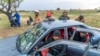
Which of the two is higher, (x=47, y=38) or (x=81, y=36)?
(x=47, y=38)

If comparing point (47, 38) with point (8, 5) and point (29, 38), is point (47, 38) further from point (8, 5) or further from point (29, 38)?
point (8, 5)

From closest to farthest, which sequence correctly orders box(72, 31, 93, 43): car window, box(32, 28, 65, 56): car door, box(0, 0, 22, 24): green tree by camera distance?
box(32, 28, 65, 56): car door, box(72, 31, 93, 43): car window, box(0, 0, 22, 24): green tree

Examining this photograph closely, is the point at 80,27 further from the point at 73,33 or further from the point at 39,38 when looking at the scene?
the point at 39,38

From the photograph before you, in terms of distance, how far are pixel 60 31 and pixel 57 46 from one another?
915 millimetres

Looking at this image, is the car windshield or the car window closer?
the car windshield

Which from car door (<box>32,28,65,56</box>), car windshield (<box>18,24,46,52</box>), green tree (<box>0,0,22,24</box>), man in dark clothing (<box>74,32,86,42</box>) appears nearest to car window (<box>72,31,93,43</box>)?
man in dark clothing (<box>74,32,86,42</box>)

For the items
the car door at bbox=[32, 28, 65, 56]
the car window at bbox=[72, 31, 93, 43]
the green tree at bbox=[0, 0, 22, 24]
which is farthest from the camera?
the green tree at bbox=[0, 0, 22, 24]

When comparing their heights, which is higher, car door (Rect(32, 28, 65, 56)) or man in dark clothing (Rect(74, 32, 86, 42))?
car door (Rect(32, 28, 65, 56))

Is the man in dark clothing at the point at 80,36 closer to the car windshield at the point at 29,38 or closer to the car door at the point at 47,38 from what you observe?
the car door at the point at 47,38

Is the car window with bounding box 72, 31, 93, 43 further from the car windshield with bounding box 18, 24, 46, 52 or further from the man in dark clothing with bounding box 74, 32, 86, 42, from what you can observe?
the car windshield with bounding box 18, 24, 46, 52

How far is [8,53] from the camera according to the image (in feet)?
21.4

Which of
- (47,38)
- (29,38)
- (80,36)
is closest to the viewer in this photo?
(47,38)

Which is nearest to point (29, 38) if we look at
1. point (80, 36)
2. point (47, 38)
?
point (47, 38)

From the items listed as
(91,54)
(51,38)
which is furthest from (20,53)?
(91,54)
